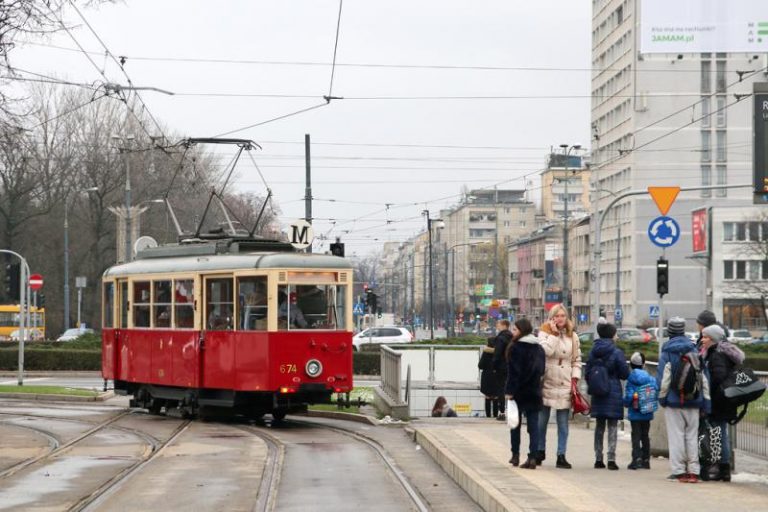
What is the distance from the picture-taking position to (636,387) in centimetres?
1484

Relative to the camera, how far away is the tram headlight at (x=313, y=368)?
22.5 metres

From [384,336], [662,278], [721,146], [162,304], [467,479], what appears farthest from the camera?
[721,146]

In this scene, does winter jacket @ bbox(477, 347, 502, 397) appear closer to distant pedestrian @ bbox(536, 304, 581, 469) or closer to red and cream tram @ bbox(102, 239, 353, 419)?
red and cream tram @ bbox(102, 239, 353, 419)

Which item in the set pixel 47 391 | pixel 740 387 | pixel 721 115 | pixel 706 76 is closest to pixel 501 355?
pixel 740 387

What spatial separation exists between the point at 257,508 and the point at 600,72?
101180mm

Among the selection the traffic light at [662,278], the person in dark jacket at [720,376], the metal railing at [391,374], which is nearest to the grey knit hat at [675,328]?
the person in dark jacket at [720,376]

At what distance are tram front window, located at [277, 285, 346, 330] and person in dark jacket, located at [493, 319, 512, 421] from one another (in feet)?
8.46

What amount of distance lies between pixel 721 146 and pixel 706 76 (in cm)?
497

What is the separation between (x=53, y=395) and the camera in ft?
104

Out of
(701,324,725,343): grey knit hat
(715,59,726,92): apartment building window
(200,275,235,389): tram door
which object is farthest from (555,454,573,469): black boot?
(715,59,726,92): apartment building window

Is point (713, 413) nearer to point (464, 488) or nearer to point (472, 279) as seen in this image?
point (464, 488)

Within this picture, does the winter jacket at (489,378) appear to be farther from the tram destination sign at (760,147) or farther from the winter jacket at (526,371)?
the winter jacket at (526,371)

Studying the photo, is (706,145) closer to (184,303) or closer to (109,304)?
(109,304)

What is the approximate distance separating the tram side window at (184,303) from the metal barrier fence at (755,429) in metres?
10.7
